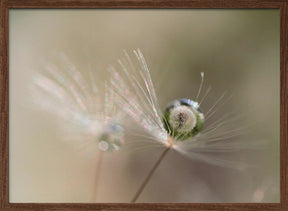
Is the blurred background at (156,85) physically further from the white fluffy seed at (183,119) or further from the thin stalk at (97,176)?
the white fluffy seed at (183,119)

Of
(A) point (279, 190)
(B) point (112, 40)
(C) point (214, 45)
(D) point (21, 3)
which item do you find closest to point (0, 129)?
(D) point (21, 3)

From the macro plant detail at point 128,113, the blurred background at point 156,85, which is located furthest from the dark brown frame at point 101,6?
the macro plant detail at point 128,113

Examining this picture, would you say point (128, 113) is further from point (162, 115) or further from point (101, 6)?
point (101, 6)

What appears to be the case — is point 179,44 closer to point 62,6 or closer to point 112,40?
point 112,40

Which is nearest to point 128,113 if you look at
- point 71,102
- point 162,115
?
point 162,115

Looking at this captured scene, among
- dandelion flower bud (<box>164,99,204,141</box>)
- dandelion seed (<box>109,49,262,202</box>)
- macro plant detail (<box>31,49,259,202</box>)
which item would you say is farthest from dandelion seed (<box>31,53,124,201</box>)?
dandelion flower bud (<box>164,99,204,141</box>)

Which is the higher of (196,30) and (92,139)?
(196,30)
